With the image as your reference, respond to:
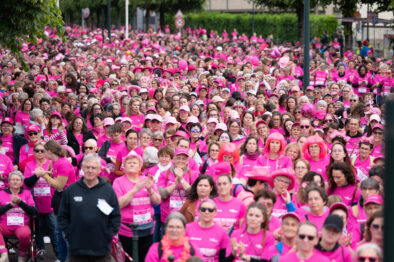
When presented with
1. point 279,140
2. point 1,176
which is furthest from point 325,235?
point 1,176

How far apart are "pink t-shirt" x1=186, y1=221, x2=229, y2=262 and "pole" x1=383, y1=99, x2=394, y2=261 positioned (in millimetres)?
4509

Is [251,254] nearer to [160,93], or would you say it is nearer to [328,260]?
[328,260]

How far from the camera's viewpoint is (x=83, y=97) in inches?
620

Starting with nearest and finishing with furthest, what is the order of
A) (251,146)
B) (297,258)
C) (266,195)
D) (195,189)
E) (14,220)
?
1. (297,258)
2. (266,195)
3. (195,189)
4. (14,220)
5. (251,146)

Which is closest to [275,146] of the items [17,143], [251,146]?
[251,146]

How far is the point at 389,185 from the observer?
219cm

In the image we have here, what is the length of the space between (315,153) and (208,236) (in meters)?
3.24

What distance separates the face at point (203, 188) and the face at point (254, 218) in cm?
111

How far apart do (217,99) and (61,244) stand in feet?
20.8

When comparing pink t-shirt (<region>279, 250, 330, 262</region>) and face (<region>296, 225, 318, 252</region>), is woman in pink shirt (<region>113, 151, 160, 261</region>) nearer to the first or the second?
pink t-shirt (<region>279, 250, 330, 262</region>)

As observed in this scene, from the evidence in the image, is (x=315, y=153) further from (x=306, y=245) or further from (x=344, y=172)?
(x=306, y=245)

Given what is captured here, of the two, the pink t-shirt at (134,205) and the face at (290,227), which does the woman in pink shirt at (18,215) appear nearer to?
the pink t-shirt at (134,205)

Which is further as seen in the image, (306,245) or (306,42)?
(306,42)

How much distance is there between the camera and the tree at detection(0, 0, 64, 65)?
1211cm
